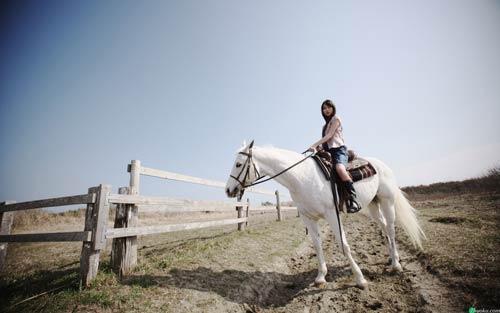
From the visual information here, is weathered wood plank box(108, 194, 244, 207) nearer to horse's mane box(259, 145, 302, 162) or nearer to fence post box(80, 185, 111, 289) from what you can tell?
fence post box(80, 185, 111, 289)

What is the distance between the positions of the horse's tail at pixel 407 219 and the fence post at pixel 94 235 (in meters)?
6.85

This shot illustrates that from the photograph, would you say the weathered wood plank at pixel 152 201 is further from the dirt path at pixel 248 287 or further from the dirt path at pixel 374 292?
the dirt path at pixel 374 292

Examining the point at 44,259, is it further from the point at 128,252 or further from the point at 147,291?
the point at 147,291

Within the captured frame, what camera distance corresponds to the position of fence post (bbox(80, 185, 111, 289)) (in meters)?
3.49

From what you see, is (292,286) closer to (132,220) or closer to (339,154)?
(339,154)

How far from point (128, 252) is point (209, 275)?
1.63 metres

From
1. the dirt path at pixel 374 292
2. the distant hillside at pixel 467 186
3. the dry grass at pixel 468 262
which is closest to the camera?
the dry grass at pixel 468 262

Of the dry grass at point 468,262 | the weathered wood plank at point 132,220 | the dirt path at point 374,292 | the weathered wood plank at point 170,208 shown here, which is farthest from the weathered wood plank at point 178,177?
the dry grass at point 468,262

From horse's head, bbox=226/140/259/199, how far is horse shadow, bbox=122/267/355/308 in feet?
5.29

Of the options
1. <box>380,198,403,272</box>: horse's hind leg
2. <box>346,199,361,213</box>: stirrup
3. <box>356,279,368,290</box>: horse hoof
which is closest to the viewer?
<box>356,279,368,290</box>: horse hoof

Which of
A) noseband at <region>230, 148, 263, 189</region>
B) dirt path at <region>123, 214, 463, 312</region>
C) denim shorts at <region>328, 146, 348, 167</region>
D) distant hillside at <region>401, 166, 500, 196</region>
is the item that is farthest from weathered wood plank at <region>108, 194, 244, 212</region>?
distant hillside at <region>401, 166, 500, 196</region>

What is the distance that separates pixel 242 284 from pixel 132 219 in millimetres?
2511

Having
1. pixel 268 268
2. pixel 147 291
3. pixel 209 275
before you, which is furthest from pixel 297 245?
pixel 147 291

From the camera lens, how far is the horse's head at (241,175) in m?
4.34
